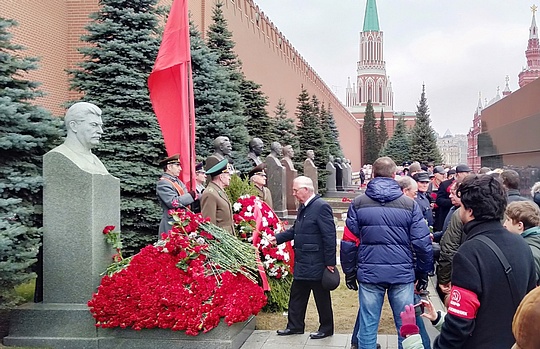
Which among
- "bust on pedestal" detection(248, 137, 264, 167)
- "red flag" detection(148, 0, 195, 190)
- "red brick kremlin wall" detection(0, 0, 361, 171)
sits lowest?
"bust on pedestal" detection(248, 137, 264, 167)

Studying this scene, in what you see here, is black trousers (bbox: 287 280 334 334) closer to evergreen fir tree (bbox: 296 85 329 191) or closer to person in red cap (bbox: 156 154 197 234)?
person in red cap (bbox: 156 154 197 234)

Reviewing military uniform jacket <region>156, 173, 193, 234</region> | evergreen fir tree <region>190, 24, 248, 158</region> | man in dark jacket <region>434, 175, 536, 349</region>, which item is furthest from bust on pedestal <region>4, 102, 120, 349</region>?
evergreen fir tree <region>190, 24, 248, 158</region>

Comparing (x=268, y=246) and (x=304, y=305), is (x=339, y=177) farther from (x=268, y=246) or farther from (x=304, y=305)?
(x=304, y=305)

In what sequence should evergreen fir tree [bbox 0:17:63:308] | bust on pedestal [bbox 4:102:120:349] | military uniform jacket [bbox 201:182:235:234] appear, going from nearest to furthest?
evergreen fir tree [bbox 0:17:63:308]
bust on pedestal [bbox 4:102:120:349]
military uniform jacket [bbox 201:182:235:234]

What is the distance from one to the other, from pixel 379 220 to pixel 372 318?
0.90m

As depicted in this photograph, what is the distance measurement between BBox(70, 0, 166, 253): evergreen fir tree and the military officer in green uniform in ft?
10.6

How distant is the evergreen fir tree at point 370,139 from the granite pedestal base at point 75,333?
92500 millimetres

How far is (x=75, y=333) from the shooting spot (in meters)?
5.73

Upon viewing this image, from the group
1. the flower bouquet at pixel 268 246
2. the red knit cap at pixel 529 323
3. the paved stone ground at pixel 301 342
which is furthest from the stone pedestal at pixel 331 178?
the red knit cap at pixel 529 323

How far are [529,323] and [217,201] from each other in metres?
5.24

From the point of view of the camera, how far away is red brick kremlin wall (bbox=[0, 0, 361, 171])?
1396cm

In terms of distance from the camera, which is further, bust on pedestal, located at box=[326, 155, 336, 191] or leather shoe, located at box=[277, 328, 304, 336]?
bust on pedestal, located at box=[326, 155, 336, 191]

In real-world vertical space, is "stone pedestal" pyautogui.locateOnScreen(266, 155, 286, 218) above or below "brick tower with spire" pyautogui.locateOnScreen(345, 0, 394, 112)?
below

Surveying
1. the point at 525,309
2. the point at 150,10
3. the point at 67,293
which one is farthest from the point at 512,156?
the point at 525,309
